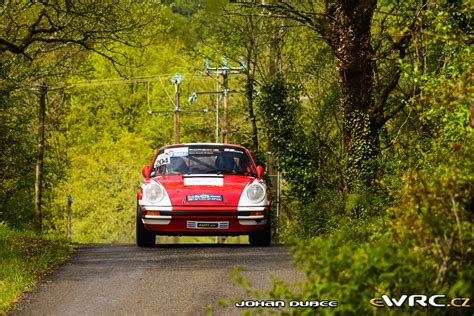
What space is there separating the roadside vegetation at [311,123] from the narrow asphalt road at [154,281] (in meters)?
1.20

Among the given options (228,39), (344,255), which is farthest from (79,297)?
(228,39)

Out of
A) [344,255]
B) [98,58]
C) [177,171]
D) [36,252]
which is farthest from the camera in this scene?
[98,58]

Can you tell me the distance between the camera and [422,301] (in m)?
6.20

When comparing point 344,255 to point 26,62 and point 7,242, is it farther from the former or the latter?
point 26,62

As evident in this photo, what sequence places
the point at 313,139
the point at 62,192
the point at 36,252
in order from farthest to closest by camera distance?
the point at 62,192 → the point at 313,139 → the point at 36,252

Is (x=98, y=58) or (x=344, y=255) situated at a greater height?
(x=98, y=58)

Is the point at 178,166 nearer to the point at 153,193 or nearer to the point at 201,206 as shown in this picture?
the point at 153,193

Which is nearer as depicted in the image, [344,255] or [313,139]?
[344,255]

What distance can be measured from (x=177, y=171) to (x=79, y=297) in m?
5.90

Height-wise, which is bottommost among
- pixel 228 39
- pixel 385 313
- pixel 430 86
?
pixel 385 313

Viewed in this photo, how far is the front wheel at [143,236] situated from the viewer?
15688mm

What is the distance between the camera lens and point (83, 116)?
68500mm

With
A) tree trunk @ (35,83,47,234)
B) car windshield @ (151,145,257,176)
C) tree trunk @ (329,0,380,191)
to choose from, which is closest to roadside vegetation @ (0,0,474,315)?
tree trunk @ (329,0,380,191)

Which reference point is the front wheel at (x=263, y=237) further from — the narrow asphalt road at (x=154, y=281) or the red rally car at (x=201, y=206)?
the narrow asphalt road at (x=154, y=281)
